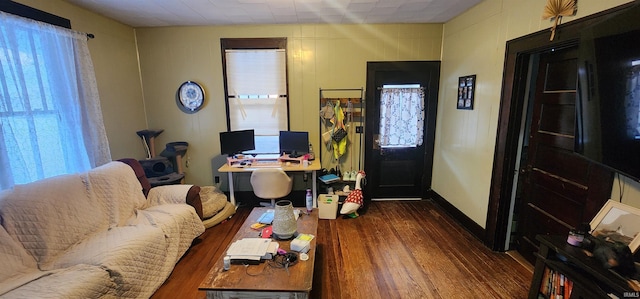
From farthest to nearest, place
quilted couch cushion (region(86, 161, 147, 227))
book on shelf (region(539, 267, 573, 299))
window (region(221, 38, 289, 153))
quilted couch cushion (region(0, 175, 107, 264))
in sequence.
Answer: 1. window (region(221, 38, 289, 153))
2. quilted couch cushion (region(86, 161, 147, 227))
3. quilted couch cushion (region(0, 175, 107, 264))
4. book on shelf (region(539, 267, 573, 299))

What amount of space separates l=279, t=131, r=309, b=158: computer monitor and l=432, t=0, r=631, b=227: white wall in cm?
193

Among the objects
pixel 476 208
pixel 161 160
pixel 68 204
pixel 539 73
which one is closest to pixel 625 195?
pixel 539 73

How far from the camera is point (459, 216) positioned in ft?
10.5

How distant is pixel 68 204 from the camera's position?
Result: 79.4 inches

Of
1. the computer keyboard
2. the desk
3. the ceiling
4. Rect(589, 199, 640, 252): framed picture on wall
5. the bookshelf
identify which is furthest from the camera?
the computer keyboard

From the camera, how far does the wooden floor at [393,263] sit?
207cm

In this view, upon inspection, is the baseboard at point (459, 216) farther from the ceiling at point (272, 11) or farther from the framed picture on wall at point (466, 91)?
the ceiling at point (272, 11)

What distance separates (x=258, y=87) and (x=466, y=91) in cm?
267

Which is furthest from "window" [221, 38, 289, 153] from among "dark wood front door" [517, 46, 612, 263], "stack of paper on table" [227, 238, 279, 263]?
"dark wood front door" [517, 46, 612, 263]

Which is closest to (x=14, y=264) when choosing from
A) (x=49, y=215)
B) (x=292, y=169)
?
(x=49, y=215)

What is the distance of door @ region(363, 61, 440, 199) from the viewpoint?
144 inches

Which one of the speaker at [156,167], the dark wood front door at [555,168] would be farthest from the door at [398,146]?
the speaker at [156,167]

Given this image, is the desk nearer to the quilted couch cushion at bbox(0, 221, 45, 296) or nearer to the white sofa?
the white sofa

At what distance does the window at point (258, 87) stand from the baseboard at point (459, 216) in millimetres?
2439
